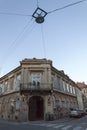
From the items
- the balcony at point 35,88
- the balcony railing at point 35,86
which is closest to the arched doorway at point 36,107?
the balcony at point 35,88

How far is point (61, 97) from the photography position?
94.7ft

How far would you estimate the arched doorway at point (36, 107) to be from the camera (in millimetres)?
24234

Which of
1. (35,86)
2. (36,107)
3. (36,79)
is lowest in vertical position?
(36,107)

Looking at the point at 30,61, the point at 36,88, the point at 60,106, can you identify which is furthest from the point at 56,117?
the point at 30,61

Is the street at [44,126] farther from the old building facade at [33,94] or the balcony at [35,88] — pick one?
the balcony at [35,88]

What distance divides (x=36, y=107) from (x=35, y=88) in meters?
3.47

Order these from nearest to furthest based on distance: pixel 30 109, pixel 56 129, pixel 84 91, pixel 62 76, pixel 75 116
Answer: pixel 56 129
pixel 30 109
pixel 75 116
pixel 62 76
pixel 84 91

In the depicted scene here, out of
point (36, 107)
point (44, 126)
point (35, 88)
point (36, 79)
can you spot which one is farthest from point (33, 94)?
point (44, 126)

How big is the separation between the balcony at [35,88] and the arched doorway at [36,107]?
150 centimetres

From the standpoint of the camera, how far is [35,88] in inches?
933

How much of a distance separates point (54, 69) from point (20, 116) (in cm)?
960

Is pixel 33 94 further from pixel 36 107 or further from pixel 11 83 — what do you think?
pixel 11 83

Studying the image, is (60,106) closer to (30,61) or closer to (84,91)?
(30,61)

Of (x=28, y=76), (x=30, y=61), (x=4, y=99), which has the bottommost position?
(x=4, y=99)
